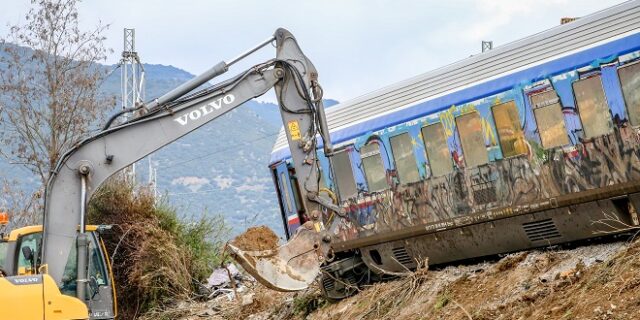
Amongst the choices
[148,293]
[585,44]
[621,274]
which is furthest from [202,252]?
[621,274]

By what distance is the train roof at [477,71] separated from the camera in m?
12.3

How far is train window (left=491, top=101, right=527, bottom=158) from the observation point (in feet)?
42.8

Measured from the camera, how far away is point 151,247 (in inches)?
773

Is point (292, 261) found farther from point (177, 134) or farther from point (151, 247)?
point (151, 247)

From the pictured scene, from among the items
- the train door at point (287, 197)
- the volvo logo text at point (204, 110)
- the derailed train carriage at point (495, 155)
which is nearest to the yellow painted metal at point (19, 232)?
the volvo logo text at point (204, 110)

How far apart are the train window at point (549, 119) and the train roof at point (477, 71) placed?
0.38 m

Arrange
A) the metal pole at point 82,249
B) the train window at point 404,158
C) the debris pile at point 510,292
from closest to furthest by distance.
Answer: the debris pile at point 510,292 → the metal pole at point 82,249 → the train window at point 404,158

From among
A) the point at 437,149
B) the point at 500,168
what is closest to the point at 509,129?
the point at 500,168

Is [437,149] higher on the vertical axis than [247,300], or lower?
higher

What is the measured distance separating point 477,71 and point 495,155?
1408 mm

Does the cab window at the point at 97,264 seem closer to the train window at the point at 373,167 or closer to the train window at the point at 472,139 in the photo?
the train window at the point at 373,167

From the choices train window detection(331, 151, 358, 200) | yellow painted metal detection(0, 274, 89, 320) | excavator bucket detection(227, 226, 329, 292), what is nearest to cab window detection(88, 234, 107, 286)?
yellow painted metal detection(0, 274, 89, 320)

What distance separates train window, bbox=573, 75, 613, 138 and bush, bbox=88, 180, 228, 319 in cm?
977

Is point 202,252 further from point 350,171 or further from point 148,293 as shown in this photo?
point 350,171
